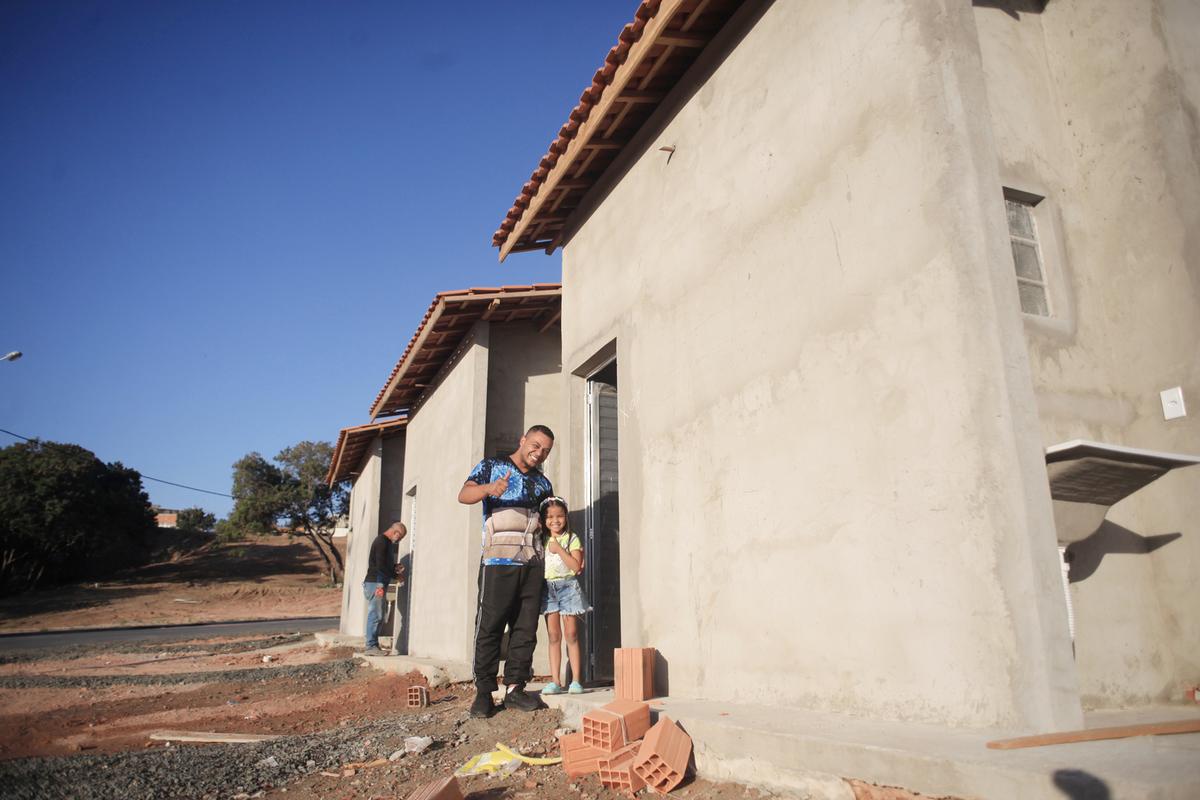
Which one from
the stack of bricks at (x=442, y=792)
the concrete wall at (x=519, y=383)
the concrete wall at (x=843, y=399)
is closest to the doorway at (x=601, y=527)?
the concrete wall at (x=843, y=399)

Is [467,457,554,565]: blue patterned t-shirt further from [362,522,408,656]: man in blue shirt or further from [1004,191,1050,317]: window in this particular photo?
[362,522,408,656]: man in blue shirt

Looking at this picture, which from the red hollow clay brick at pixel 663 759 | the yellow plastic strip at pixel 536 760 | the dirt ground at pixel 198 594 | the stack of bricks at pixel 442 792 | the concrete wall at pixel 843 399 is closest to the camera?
the concrete wall at pixel 843 399

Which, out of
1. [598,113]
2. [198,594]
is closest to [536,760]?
[598,113]

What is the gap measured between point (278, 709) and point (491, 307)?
475cm

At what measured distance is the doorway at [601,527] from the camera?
265 inches

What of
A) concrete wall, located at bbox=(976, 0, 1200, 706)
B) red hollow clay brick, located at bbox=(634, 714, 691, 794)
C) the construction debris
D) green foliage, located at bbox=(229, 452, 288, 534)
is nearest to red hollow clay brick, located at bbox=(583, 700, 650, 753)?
red hollow clay brick, located at bbox=(634, 714, 691, 794)

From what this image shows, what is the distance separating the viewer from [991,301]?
10.2 feet

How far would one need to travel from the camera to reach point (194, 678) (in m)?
10.3

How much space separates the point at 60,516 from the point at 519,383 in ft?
108

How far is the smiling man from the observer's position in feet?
16.9

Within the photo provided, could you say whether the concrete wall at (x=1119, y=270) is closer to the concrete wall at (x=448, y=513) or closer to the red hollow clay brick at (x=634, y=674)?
the red hollow clay brick at (x=634, y=674)

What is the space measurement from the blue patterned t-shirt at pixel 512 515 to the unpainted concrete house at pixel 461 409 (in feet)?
8.86

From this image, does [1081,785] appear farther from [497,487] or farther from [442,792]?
[497,487]

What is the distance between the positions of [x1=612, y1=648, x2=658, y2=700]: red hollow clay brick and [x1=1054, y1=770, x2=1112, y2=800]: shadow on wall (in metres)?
2.83
